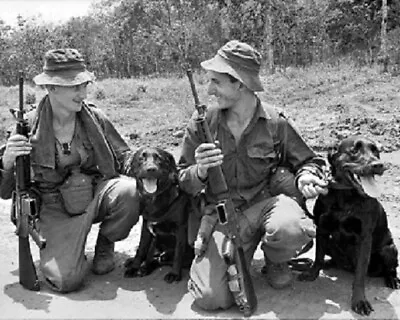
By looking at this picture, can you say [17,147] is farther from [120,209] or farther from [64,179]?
[120,209]

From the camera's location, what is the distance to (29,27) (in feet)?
96.9

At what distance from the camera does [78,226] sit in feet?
13.8

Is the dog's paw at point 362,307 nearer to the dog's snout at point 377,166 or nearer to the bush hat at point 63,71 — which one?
the dog's snout at point 377,166

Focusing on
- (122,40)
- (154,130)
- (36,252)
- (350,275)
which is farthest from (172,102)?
(122,40)

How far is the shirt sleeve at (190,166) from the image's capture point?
152 inches

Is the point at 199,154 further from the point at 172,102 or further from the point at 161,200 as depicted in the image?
Answer: the point at 172,102

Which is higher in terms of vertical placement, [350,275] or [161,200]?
[161,200]

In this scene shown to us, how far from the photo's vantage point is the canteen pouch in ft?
14.2

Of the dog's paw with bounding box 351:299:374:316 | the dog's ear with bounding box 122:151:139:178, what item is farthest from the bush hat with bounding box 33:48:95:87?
the dog's paw with bounding box 351:299:374:316

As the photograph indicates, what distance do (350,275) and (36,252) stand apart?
2.68m

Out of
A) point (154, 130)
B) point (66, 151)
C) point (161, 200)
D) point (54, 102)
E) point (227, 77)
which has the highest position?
point (227, 77)

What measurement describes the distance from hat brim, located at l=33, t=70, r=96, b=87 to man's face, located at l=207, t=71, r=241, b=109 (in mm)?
972

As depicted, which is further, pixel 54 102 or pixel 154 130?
pixel 154 130

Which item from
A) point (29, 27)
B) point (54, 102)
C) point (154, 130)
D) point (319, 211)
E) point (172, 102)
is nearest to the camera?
point (319, 211)
